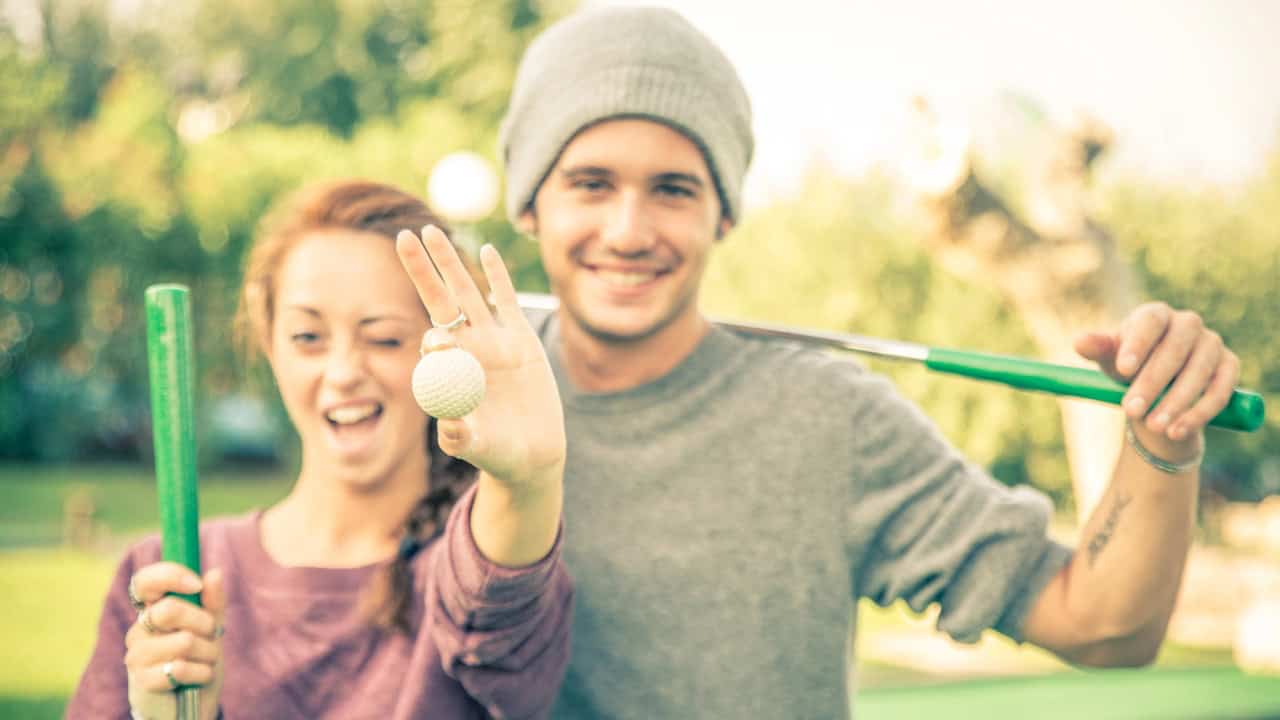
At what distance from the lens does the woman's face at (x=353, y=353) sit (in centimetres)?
197

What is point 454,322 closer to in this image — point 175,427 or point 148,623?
point 175,427

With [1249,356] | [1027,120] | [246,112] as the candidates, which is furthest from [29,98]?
[1249,356]

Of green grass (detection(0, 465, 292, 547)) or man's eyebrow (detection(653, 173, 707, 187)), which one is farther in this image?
green grass (detection(0, 465, 292, 547))

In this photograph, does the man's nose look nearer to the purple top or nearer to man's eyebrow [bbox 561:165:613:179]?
man's eyebrow [bbox 561:165:613:179]

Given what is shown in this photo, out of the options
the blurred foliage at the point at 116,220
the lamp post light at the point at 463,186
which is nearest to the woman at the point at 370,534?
the lamp post light at the point at 463,186

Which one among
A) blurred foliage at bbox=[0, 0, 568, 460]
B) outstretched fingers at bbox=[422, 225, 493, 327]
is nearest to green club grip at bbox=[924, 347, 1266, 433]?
outstretched fingers at bbox=[422, 225, 493, 327]

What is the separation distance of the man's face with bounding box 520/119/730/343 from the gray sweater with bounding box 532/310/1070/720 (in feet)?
0.64

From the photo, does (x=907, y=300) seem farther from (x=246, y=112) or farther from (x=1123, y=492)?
(x=246, y=112)

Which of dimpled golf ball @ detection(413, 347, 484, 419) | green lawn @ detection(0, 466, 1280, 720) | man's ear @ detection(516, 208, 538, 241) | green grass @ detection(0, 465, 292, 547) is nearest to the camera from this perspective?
dimpled golf ball @ detection(413, 347, 484, 419)

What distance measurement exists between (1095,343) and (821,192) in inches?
348

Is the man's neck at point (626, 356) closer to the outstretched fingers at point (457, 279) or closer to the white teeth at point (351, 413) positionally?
the white teeth at point (351, 413)

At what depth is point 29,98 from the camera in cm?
1700

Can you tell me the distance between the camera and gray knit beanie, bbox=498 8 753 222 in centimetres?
201

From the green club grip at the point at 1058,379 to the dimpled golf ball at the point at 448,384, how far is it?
831mm
